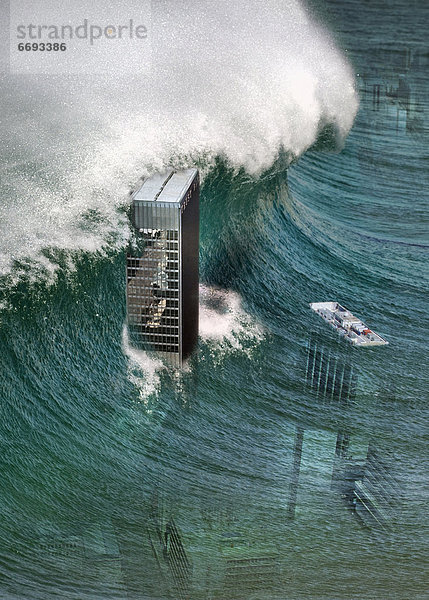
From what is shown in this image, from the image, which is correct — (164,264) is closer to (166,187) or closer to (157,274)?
(157,274)

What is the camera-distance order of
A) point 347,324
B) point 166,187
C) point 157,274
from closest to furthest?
point 166,187 < point 157,274 < point 347,324

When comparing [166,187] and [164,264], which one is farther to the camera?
[164,264]

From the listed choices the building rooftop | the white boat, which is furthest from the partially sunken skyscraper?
the white boat

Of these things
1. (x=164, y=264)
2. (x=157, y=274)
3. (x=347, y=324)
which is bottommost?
(x=347, y=324)

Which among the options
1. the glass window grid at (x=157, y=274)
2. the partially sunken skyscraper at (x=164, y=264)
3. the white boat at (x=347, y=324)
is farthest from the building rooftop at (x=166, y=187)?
the white boat at (x=347, y=324)

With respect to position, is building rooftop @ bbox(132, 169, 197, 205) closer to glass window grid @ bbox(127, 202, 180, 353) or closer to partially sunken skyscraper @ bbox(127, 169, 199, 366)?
partially sunken skyscraper @ bbox(127, 169, 199, 366)

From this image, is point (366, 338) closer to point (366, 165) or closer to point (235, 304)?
point (235, 304)

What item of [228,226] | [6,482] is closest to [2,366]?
[6,482]

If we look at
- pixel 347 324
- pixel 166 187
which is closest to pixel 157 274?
pixel 166 187
